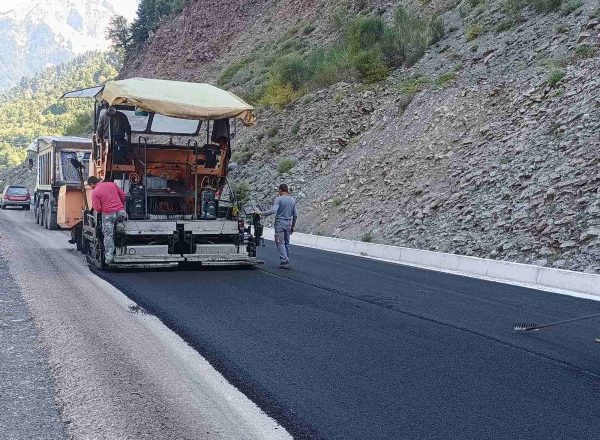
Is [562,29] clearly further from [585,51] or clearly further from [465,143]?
[465,143]

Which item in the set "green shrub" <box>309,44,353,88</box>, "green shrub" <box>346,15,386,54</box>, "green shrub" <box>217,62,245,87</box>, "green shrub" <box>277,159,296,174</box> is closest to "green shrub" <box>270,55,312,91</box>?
"green shrub" <box>309,44,353,88</box>

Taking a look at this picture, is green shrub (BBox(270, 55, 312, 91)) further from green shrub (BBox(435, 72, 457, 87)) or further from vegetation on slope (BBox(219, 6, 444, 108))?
green shrub (BBox(435, 72, 457, 87))

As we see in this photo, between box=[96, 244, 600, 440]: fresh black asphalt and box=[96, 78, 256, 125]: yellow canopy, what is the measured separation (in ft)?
10.00

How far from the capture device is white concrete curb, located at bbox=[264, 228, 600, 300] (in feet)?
45.5

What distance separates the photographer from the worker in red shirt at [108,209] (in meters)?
13.9

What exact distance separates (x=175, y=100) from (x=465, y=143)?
12.5m

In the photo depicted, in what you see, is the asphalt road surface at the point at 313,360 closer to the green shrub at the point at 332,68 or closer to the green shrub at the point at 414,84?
the green shrub at the point at 414,84

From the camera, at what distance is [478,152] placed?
2327cm

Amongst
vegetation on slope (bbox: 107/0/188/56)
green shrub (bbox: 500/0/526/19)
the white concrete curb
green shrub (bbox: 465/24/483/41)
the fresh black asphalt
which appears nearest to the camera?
the fresh black asphalt

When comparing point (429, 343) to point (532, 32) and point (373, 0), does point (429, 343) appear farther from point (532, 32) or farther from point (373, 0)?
point (373, 0)

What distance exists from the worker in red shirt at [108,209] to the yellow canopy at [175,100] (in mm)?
1584

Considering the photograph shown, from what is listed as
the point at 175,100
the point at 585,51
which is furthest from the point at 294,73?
the point at 175,100

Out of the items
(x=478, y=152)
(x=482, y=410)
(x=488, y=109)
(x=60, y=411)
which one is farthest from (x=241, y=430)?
(x=488, y=109)

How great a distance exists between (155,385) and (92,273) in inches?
311
